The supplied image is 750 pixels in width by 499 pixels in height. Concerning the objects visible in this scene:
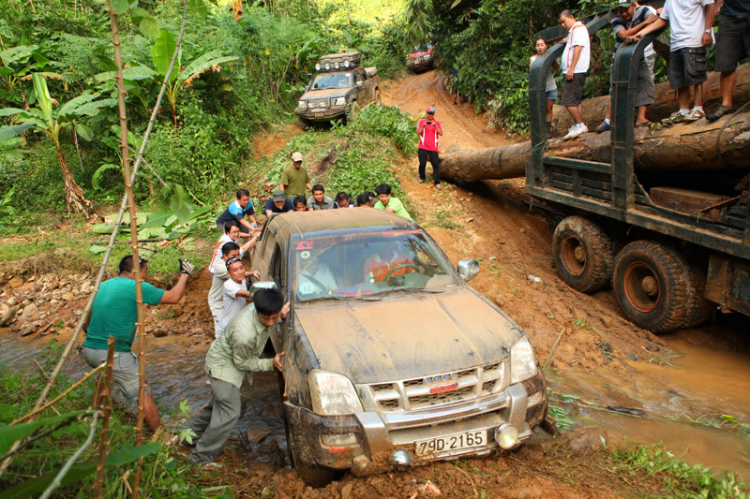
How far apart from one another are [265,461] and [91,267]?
6.18 metres

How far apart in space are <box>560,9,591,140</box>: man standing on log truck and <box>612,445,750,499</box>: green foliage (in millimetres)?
4650

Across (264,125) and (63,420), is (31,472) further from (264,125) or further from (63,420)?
(264,125)

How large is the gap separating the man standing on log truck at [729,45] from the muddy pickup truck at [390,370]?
3586 mm

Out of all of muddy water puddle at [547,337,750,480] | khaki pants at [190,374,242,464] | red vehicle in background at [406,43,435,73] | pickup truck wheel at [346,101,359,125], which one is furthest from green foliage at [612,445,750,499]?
red vehicle in background at [406,43,435,73]

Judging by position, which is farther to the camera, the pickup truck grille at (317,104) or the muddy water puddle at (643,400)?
the pickup truck grille at (317,104)

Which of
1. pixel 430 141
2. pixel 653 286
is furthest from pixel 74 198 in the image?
pixel 653 286

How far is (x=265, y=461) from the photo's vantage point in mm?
4066

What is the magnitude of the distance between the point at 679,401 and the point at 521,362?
2201 millimetres

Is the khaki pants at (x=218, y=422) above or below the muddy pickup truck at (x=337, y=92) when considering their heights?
below

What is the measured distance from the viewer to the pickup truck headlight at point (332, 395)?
3.16m

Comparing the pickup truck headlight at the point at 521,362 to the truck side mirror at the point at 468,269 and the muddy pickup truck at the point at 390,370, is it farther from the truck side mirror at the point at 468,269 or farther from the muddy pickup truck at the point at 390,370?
the truck side mirror at the point at 468,269

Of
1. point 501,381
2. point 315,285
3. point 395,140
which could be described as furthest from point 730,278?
point 395,140

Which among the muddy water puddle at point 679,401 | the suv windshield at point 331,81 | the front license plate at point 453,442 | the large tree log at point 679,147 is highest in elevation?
the suv windshield at point 331,81

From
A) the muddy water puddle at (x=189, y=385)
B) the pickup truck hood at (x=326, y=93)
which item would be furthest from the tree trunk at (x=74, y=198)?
the pickup truck hood at (x=326, y=93)
